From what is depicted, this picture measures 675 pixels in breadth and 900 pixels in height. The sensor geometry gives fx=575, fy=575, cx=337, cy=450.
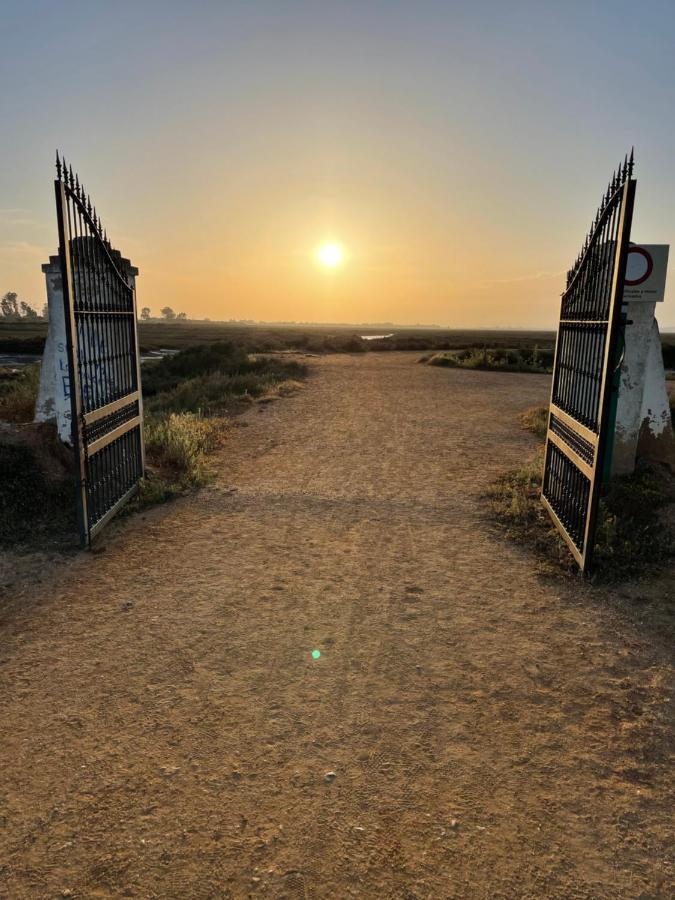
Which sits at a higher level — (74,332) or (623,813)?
(74,332)

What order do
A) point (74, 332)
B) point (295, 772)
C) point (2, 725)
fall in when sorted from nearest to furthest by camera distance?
point (295, 772), point (2, 725), point (74, 332)

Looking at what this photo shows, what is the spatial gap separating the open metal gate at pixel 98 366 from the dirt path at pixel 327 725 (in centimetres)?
73

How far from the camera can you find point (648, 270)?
687 centimetres

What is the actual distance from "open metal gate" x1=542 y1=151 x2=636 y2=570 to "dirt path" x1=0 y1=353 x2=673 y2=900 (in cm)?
87

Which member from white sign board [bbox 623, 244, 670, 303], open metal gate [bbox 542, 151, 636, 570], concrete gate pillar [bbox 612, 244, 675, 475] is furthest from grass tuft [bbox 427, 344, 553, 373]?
open metal gate [bbox 542, 151, 636, 570]

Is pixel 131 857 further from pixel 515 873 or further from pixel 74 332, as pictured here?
pixel 74 332

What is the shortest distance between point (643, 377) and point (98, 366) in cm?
653

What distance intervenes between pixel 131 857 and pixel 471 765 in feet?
5.23

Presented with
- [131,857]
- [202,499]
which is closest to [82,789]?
[131,857]

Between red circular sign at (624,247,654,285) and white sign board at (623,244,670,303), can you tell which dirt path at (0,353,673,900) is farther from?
red circular sign at (624,247,654,285)

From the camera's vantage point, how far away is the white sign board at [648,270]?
6.85 metres

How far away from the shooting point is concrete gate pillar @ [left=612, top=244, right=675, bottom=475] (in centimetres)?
688

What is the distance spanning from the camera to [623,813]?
102 inches

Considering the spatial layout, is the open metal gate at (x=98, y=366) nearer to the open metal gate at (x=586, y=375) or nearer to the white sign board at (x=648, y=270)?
the open metal gate at (x=586, y=375)
